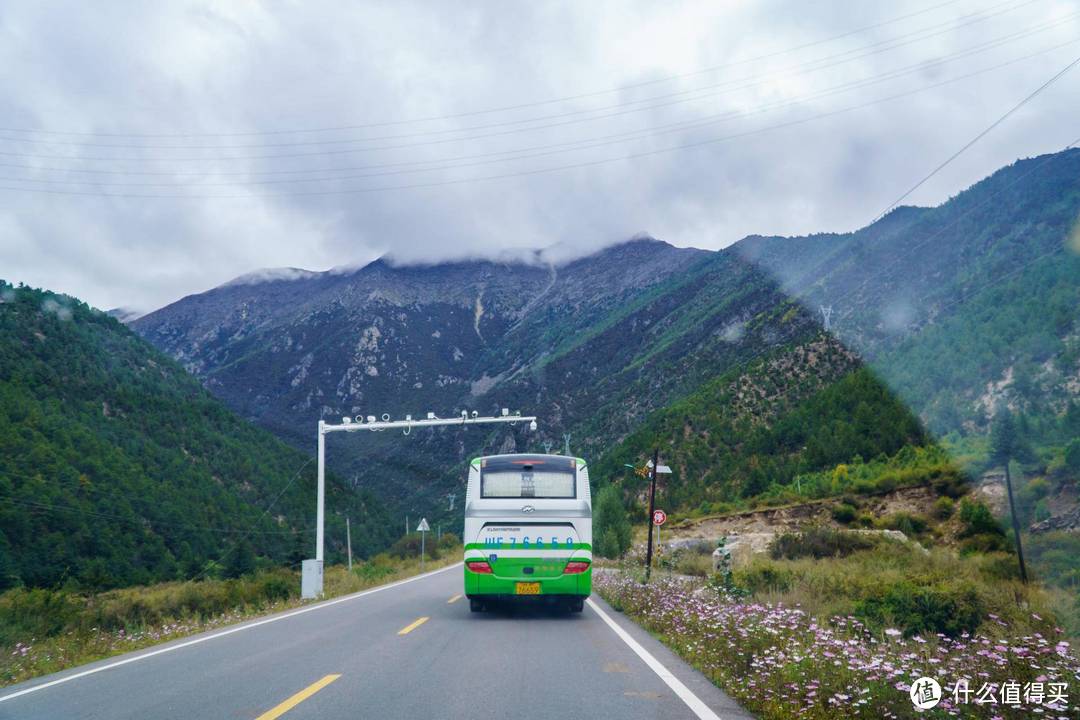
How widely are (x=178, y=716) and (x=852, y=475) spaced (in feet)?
180

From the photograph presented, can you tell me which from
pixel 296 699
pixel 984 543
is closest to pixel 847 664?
pixel 296 699

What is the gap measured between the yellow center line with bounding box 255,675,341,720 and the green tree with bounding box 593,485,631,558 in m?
39.7

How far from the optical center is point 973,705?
5.44 m

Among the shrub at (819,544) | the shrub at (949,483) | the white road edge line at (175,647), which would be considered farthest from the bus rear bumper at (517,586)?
the shrub at (949,483)

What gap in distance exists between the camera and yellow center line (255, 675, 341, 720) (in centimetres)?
649

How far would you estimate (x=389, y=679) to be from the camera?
318 inches

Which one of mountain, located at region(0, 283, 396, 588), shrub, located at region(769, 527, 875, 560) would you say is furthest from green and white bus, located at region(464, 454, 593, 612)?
mountain, located at region(0, 283, 396, 588)

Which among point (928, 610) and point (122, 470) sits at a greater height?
point (122, 470)

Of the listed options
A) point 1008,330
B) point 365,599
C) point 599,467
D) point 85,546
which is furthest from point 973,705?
point 599,467

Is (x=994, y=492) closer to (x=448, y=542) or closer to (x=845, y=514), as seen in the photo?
(x=845, y=514)

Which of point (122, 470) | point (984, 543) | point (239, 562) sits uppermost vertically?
point (122, 470)

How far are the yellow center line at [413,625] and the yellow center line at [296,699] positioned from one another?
4.22m

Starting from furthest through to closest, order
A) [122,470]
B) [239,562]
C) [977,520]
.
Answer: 1. [122,470]
2. [239,562]
3. [977,520]

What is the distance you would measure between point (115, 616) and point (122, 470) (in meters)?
67.6
